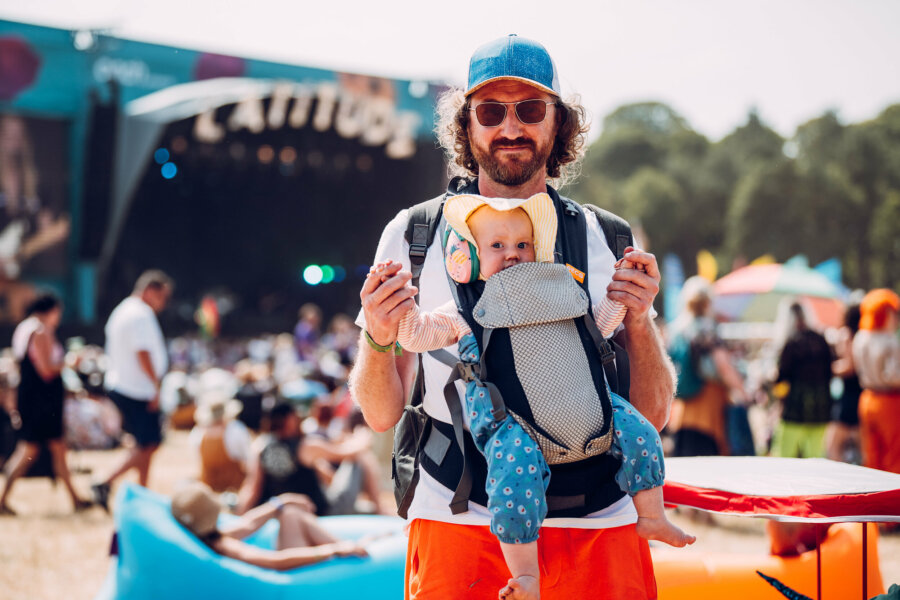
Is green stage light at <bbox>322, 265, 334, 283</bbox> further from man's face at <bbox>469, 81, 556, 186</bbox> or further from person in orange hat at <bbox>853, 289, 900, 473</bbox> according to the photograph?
man's face at <bbox>469, 81, 556, 186</bbox>

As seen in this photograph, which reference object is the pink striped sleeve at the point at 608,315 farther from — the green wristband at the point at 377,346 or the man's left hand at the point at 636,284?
the green wristband at the point at 377,346

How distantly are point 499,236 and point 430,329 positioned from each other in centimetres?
25

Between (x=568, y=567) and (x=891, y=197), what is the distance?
35.2 metres

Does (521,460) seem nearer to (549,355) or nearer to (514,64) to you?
(549,355)

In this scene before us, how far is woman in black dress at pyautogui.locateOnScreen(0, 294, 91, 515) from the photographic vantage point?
6.74 metres

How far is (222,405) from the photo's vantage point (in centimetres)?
686

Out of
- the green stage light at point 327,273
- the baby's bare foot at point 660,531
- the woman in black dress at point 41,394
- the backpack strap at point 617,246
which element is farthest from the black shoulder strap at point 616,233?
the green stage light at point 327,273

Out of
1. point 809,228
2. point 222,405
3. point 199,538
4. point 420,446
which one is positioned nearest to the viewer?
point 420,446

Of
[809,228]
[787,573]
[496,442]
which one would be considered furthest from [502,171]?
[809,228]

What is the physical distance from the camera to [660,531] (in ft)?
5.85

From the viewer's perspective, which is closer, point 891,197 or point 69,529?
point 69,529

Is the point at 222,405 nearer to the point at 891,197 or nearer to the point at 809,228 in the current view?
the point at 891,197

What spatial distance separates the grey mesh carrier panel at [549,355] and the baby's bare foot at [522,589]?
248 mm

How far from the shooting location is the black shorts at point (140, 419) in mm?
6656
